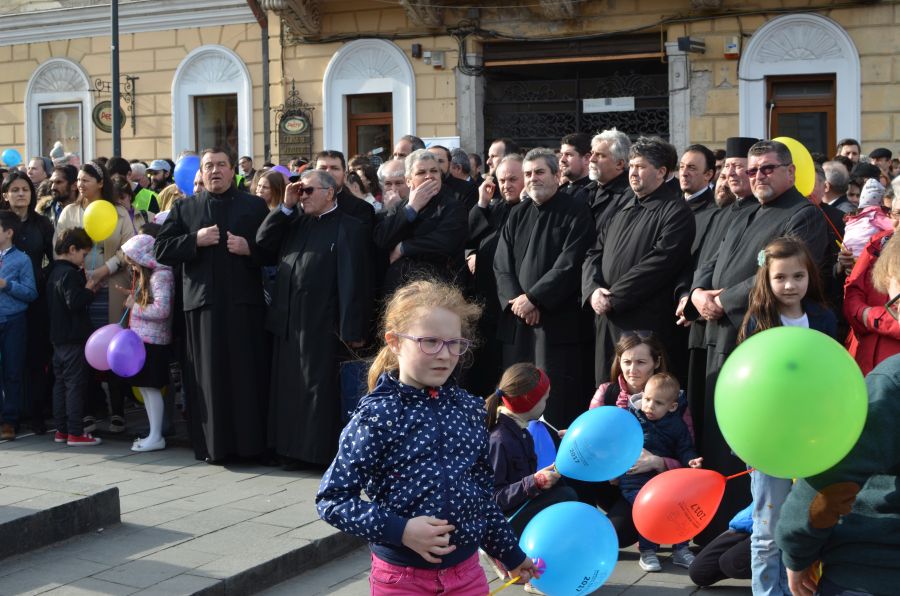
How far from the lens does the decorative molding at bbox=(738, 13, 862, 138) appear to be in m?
15.2

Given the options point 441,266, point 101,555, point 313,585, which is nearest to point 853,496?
point 313,585

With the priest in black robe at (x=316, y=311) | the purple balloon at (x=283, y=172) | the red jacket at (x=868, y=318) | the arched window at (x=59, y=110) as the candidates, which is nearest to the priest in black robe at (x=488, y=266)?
the priest in black robe at (x=316, y=311)

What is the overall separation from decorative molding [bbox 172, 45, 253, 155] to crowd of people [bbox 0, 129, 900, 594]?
947 cm

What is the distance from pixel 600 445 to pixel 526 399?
2.19ft

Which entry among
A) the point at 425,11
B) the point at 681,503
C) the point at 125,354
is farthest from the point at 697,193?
the point at 425,11

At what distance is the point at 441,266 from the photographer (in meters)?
7.74

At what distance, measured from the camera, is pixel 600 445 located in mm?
4836

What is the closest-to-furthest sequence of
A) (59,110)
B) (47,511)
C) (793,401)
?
(793,401)
(47,511)
(59,110)

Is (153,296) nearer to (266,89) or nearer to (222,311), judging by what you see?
(222,311)

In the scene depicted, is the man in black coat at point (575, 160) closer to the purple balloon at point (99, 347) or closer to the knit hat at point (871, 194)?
the knit hat at point (871, 194)

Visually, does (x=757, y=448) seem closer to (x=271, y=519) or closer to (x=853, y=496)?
(x=853, y=496)

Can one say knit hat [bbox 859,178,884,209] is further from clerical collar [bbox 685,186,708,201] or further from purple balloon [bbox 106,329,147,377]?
purple balloon [bbox 106,329,147,377]

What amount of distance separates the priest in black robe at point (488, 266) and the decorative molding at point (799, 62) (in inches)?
339

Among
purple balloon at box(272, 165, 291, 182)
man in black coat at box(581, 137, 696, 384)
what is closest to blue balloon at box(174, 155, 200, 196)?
purple balloon at box(272, 165, 291, 182)
